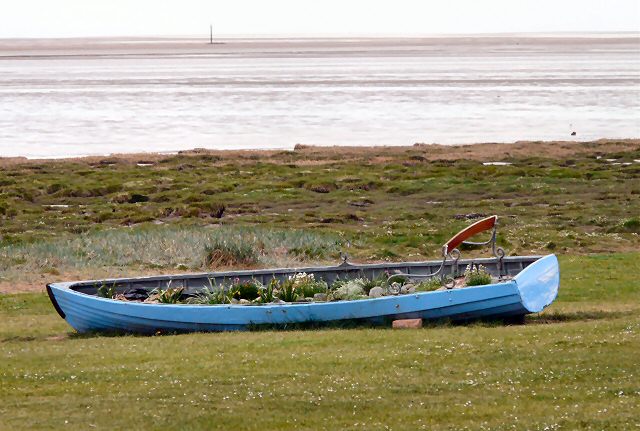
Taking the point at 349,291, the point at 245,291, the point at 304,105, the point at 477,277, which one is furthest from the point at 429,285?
the point at 304,105

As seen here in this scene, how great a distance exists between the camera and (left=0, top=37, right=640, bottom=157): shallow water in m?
66.5

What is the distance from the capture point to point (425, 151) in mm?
55844

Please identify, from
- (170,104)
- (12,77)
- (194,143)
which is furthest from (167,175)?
(12,77)

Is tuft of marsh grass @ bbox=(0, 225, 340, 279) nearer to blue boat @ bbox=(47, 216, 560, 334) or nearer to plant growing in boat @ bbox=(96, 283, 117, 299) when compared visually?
plant growing in boat @ bbox=(96, 283, 117, 299)

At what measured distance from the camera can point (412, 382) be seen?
49.3 feet

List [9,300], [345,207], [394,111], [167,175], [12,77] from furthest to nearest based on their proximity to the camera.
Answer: [12,77], [394,111], [167,175], [345,207], [9,300]

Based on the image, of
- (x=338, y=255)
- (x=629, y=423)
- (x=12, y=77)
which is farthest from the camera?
(x=12, y=77)

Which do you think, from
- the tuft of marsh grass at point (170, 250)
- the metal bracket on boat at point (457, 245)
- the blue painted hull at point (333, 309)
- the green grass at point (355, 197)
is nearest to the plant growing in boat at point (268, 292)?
the blue painted hull at point (333, 309)

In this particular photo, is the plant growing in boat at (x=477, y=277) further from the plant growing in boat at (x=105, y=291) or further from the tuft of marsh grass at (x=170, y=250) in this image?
the tuft of marsh grass at (x=170, y=250)

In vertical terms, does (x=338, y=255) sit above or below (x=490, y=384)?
below

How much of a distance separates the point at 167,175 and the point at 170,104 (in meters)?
44.6

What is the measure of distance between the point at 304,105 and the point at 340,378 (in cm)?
7551

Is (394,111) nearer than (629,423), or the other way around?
(629,423)

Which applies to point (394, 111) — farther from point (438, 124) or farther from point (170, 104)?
point (170, 104)
